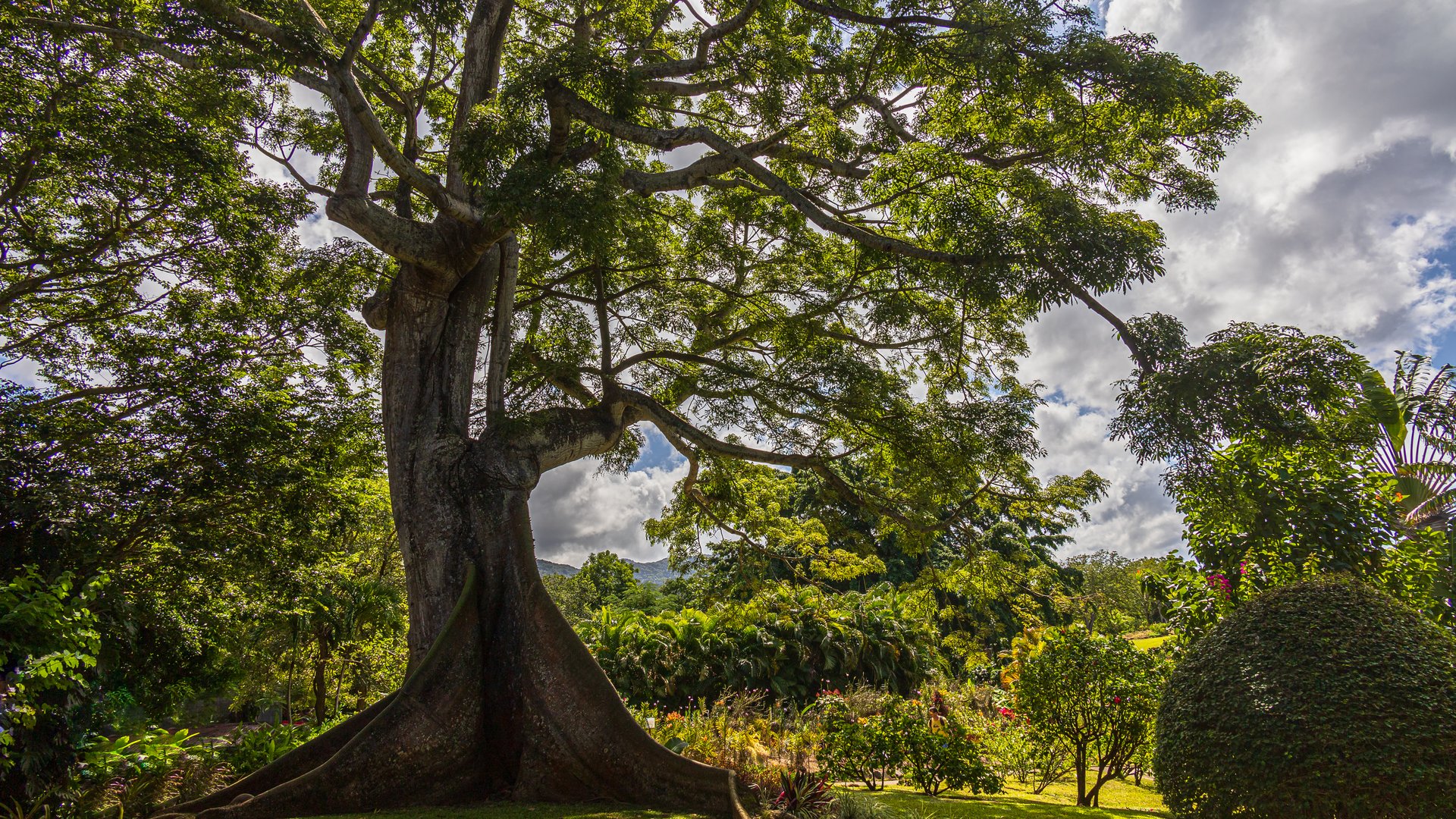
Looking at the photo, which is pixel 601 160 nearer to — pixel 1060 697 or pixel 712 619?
pixel 1060 697

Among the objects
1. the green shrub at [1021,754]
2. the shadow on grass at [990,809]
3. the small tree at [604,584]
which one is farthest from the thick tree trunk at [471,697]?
the small tree at [604,584]

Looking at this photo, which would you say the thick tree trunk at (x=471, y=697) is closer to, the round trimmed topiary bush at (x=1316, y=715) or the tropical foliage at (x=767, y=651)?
the round trimmed topiary bush at (x=1316, y=715)

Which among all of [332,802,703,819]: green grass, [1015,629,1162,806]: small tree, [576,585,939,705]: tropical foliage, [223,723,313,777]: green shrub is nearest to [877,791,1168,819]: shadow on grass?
[1015,629,1162,806]: small tree

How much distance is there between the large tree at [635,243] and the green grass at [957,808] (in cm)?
31

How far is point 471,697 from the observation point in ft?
19.9

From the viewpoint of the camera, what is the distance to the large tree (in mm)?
5793

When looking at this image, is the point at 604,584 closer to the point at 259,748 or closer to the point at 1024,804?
the point at 259,748

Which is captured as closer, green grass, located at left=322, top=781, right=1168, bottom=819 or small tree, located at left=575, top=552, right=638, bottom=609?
green grass, located at left=322, top=781, right=1168, bottom=819

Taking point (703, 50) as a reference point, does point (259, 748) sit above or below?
below

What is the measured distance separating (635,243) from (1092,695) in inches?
308

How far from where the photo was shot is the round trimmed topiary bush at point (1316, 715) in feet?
14.8

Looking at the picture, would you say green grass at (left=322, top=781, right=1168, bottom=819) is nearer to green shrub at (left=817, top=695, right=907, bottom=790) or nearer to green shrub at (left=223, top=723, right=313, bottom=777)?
green shrub at (left=817, top=695, right=907, bottom=790)

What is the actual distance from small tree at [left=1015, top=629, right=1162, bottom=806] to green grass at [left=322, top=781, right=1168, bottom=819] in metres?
0.65

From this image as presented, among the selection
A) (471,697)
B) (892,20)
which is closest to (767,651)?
(471,697)
